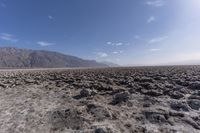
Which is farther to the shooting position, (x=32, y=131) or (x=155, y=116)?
(x=155, y=116)

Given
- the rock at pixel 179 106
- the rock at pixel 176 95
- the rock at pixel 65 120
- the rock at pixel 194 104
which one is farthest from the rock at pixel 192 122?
the rock at pixel 65 120

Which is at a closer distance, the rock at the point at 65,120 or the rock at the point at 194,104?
the rock at the point at 65,120

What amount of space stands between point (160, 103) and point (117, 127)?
347cm

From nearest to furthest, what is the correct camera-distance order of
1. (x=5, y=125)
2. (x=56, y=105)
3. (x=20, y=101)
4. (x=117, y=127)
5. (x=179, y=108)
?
(x=117, y=127) < (x=5, y=125) < (x=179, y=108) < (x=56, y=105) < (x=20, y=101)

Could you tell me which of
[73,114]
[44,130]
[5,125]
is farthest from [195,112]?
[5,125]

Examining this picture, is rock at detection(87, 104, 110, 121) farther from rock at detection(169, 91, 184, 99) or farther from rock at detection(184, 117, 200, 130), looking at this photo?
rock at detection(169, 91, 184, 99)

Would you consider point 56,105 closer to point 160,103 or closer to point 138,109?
point 138,109

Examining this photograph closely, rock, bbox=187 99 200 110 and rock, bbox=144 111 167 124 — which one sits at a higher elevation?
rock, bbox=187 99 200 110

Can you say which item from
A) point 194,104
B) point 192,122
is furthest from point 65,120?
point 194,104

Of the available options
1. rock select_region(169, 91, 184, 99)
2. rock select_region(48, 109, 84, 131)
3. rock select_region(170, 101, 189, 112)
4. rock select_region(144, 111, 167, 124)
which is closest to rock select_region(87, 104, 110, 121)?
rock select_region(48, 109, 84, 131)

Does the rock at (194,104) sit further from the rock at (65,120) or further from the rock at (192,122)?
the rock at (65,120)

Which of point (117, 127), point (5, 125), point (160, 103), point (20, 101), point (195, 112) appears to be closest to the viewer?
point (117, 127)

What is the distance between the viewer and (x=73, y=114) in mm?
8117

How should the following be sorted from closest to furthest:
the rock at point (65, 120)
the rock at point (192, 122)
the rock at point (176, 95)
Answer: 1. the rock at point (192, 122)
2. the rock at point (65, 120)
3. the rock at point (176, 95)
